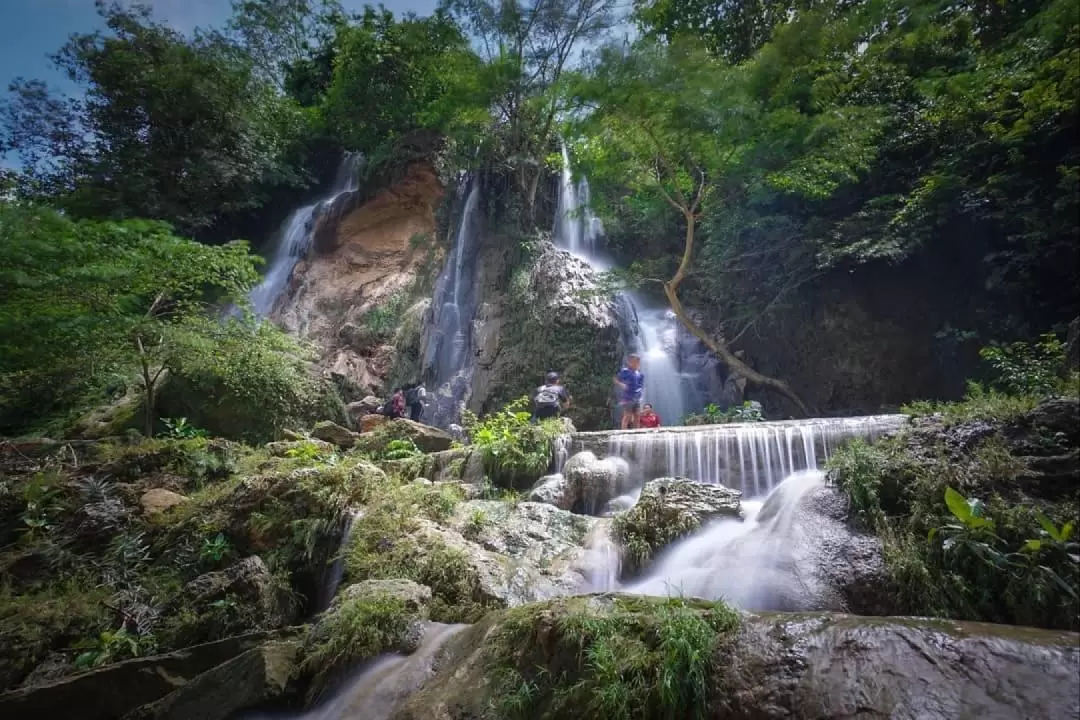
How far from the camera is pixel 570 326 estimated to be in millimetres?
14070

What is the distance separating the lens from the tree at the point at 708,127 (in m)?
11.1

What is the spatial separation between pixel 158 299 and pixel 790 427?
427 inches

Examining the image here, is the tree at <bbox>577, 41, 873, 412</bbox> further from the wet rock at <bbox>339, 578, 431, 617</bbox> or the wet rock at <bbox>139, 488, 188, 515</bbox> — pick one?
the wet rock at <bbox>139, 488, 188, 515</bbox>

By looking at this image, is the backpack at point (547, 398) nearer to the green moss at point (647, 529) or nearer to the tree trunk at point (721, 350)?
the tree trunk at point (721, 350)

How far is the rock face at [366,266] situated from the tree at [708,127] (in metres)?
9.05

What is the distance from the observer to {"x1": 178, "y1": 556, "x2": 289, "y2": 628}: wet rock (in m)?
5.37

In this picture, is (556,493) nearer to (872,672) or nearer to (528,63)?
(872,672)

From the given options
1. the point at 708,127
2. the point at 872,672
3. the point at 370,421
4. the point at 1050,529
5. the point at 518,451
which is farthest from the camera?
the point at 370,421

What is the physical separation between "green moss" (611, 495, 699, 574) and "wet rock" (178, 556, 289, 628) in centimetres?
367

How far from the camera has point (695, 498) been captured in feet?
20.2

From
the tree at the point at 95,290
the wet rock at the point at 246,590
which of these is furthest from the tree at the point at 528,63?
the wet rock at the point at 246,590

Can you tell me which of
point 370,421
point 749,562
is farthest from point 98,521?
point 749,562

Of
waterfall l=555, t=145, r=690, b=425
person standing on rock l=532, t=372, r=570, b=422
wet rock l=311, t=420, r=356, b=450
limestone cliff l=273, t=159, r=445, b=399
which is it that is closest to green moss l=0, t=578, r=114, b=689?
wet rock l=311, t=420, r=356, b=450

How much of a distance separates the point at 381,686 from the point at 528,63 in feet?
59.1
